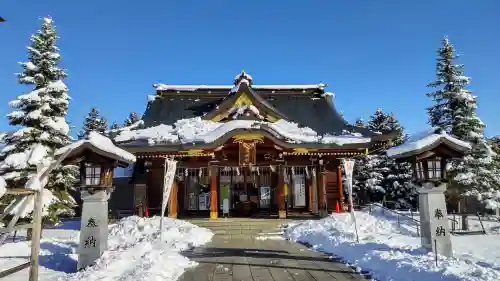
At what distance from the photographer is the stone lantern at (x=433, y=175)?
8.38 m

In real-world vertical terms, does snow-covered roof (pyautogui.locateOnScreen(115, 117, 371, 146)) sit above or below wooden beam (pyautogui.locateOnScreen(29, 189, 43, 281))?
above

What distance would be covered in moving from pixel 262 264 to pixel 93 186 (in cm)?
462

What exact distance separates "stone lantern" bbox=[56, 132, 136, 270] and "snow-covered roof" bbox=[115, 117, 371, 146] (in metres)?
8.24

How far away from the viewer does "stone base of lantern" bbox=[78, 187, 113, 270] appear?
844cm

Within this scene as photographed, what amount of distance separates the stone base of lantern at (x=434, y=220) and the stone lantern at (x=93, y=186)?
25.5ft

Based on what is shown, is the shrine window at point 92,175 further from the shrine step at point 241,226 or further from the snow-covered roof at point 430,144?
the snow-covered roof at point 430,144

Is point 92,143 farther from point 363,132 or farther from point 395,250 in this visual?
point 363,132

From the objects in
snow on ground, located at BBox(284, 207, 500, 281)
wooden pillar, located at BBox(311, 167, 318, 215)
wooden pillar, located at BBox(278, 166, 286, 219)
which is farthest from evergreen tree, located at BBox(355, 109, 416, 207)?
snow on ground, located at BBox(284, 207, 500, 281)

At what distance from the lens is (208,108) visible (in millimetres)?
23062

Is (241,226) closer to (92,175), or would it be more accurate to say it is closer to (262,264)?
(262,264)

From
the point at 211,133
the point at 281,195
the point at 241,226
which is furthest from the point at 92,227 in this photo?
the point at 281,195

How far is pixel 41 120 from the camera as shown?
47.2 ft

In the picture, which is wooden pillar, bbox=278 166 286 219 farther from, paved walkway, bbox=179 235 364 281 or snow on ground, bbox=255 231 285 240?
paved walkway, bbox=179 235 364 281

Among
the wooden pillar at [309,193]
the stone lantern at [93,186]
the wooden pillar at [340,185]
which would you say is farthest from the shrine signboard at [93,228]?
the wooden pillar at [340,185]
